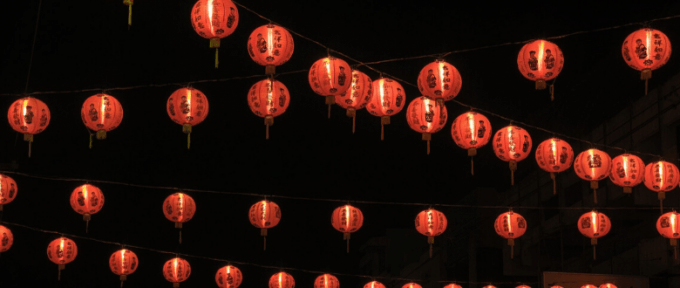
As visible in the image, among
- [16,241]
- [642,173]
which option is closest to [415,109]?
[642,173]

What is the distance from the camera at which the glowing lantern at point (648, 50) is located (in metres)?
9.85

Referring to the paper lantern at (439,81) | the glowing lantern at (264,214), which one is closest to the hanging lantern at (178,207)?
the glowing lantern at (264,214)

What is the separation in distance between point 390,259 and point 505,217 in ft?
51.3

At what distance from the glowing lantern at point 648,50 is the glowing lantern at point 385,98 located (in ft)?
9.37

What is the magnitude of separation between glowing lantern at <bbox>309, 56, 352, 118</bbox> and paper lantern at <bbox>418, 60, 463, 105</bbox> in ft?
3.05

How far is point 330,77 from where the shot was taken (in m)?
9.91

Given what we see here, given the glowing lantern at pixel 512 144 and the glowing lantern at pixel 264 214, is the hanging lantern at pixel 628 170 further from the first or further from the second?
the glowing lantern at pixel 264 214

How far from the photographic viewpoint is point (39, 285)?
2244 centimetres

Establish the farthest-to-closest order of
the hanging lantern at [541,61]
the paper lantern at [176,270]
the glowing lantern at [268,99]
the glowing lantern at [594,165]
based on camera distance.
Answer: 1. the paper lantern at [176,270]
2. the glowing lantern at [594,165]
3. the glowing lantern at [268,99]
4. the hanging lantern at [541,61]

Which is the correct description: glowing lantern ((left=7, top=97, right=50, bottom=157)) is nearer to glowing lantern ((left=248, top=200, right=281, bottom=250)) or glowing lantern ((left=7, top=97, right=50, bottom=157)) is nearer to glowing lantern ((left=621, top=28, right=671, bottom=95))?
glowing lantern ((left=248, top=200, right=281, bottom=250))

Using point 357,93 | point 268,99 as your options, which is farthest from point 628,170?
point 268,99

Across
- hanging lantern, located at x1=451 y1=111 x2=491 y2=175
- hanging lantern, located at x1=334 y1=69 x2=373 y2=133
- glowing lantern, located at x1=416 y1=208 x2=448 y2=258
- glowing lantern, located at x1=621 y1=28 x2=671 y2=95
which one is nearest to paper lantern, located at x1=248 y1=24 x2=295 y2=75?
hanging lantern, located at x1=334 y1=69 x2=373 y2=133

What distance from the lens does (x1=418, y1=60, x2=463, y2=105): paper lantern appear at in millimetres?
10175

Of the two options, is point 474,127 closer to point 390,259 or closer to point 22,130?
point 22,130
